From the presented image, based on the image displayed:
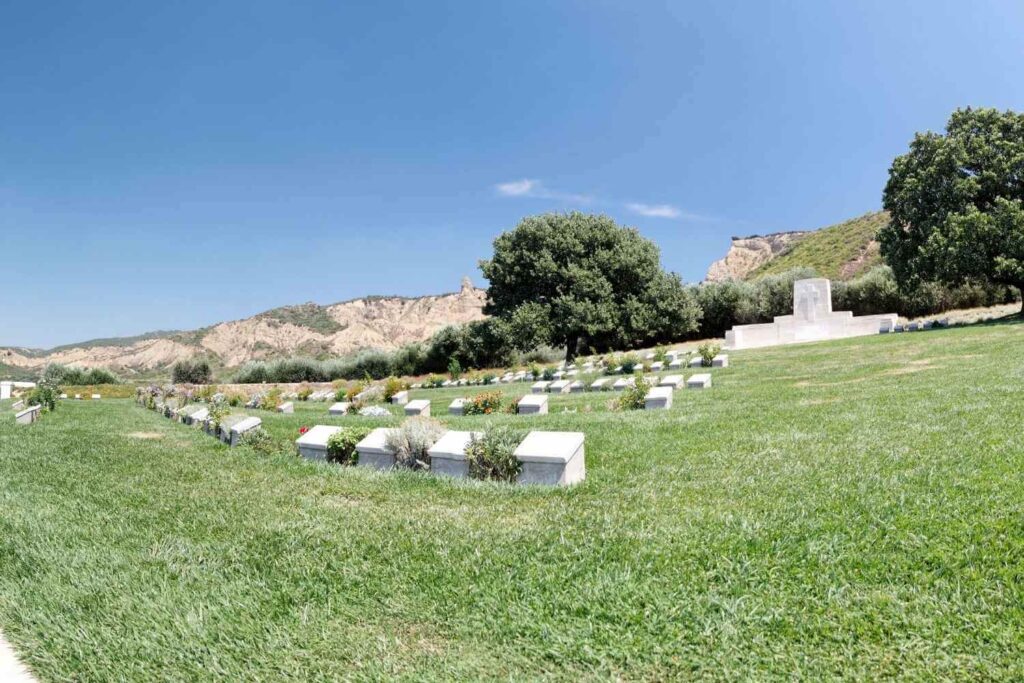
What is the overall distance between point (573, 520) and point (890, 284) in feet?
122

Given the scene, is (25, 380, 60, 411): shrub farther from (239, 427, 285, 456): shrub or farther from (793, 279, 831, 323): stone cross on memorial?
(793, 279, 831, 323): stone cross on memorial

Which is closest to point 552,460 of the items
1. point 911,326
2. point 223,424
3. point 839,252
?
point 223,424

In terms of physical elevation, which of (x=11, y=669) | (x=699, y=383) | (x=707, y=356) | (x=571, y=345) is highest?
(x=571, y=345)

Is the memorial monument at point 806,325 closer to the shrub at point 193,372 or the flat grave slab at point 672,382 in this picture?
the flat grave slab at point 672,382

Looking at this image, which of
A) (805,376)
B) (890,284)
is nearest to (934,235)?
(805,376)

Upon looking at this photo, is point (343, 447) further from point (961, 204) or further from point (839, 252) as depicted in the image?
point (839, 252)

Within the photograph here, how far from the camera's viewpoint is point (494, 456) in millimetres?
5895

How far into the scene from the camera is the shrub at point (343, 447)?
23.7ft

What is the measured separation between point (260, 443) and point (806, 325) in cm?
2619

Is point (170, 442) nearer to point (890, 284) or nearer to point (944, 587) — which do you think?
point (944, 587)

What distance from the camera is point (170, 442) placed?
9.46m

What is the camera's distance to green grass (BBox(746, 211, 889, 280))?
56.8 metres

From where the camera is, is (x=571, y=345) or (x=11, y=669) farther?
(x=571, y=345)

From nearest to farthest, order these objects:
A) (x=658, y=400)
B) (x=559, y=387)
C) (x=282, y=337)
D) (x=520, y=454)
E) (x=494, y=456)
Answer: (x=520, y=454) → (x=494, y=456) → (x=658, y=400) → (x=559, y=387) → (x=282, y=337)
